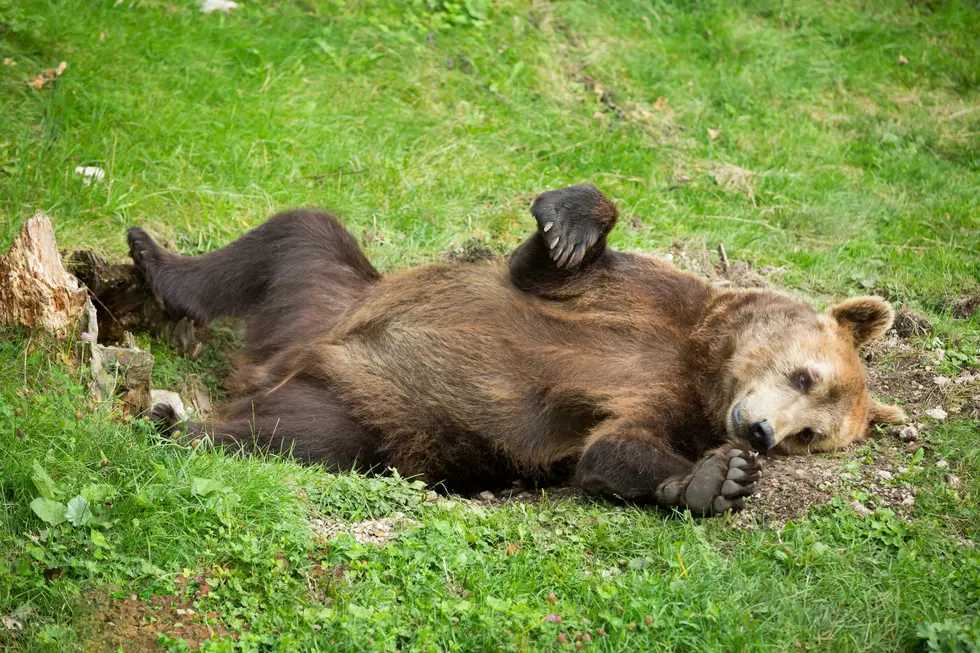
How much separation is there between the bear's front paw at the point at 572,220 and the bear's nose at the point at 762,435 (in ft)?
4.50

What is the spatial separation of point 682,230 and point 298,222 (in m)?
3.17

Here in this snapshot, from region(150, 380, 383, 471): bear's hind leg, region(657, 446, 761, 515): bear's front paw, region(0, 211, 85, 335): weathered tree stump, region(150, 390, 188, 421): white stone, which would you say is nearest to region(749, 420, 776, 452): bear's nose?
region(657, 446, 761, 515): bear's front paw

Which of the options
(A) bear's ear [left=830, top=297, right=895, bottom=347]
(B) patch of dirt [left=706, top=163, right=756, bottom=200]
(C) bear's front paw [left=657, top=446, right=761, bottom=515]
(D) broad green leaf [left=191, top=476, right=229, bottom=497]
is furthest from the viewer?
(B) patch of dirt [left=706, top=163, right=756, bottom=200]

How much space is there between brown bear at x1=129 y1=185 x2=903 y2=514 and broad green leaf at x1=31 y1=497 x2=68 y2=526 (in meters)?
1.22

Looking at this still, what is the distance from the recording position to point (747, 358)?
518 cm

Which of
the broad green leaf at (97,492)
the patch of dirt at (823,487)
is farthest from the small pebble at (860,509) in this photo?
the broad green leaf at (97,492)

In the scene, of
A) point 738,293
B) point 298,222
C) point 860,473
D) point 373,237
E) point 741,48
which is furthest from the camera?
point 741,48

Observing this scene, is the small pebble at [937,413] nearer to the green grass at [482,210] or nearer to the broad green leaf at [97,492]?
the green grass at [482,210]

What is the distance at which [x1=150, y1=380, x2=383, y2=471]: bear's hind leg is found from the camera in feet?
16.8

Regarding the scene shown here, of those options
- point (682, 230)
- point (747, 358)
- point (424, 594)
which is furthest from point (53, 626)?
point (682, 230)

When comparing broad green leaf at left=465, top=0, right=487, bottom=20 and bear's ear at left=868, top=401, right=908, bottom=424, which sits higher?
broad green leaf at left=465, top=0, right=487, bottom=20

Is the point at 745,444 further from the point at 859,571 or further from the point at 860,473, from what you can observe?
the point at 859,571

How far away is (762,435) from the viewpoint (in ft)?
16.0

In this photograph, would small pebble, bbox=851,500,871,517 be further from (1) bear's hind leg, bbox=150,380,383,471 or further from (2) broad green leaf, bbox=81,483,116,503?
(2) broad green leaf, bbox=81,483,116,503
